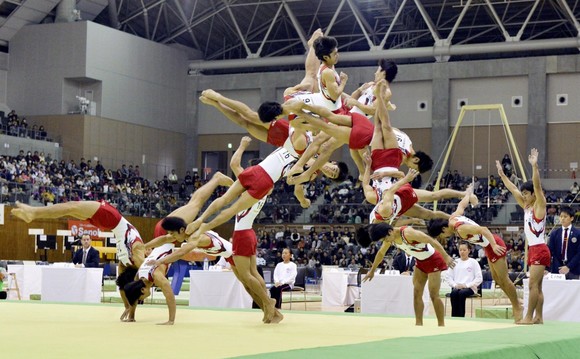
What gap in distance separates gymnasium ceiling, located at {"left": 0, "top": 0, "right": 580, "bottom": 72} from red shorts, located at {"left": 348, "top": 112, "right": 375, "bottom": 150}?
28314mm

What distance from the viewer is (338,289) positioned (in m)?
21.2

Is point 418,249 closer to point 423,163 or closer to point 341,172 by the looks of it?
point 423,163

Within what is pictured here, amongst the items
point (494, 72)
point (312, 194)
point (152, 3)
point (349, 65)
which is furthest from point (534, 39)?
point (152, 3)

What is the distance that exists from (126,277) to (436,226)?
13.1ft

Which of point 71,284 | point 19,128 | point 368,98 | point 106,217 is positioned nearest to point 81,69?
point 19,128

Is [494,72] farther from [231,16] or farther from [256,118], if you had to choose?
[256,118]

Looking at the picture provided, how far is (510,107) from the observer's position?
1626 inches

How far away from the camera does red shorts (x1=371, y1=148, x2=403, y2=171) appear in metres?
11.4

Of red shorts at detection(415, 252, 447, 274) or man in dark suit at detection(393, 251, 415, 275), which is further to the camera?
man in dark suit at detection(393, 251, 415, 275)

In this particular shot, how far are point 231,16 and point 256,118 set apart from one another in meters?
32.2

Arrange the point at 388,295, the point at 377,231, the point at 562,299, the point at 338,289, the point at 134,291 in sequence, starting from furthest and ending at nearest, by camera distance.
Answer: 1. the point at 338,289
2. the point at 388,295
3. the point at 562,299
4. the point at 134,291
5. the point at 377,231

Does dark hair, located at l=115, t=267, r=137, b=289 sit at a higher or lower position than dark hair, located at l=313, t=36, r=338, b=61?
lower

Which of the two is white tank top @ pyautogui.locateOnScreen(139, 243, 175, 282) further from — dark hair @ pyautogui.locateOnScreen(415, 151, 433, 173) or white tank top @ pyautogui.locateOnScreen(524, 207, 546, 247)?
white tank top @ pyautogui.locateOnScreen(524, 207, 546, 247)

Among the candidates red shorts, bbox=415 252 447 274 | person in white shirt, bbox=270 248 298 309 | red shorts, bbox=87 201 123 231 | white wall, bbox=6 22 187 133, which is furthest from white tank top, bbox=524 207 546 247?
white wall, bbox=6 22 187 133
